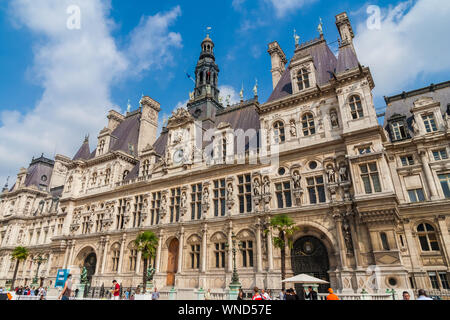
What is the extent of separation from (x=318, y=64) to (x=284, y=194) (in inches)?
556

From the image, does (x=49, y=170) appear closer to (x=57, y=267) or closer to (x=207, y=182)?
(x=57, y=267)

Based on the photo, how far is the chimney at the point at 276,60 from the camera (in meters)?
34.8

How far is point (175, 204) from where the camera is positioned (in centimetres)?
3084

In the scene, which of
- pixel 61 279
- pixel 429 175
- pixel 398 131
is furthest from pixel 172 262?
pixel 398 131

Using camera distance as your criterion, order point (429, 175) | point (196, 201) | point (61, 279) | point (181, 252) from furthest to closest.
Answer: point (61, 279)
point (196, 201)
point (181, 252)
point (429, 175)

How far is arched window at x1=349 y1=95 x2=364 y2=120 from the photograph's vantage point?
23266 mm

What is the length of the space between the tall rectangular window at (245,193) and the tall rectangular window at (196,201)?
461 centimetres

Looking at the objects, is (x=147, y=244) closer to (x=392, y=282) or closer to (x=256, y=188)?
(x=256, y=188)

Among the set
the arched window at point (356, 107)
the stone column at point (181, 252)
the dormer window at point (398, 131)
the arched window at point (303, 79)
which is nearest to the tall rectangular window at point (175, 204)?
the stone column at point (181, 252)

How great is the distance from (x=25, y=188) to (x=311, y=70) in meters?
51.9

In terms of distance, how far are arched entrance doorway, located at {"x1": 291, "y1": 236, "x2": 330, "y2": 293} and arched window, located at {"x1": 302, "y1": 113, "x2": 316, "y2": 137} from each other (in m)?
9.06

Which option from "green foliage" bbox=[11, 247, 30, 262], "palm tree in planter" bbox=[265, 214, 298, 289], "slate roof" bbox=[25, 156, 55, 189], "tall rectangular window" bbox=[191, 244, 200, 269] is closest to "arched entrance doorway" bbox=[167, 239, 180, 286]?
"tall rectangular window" bbox=[191, 244, 200, 269]
